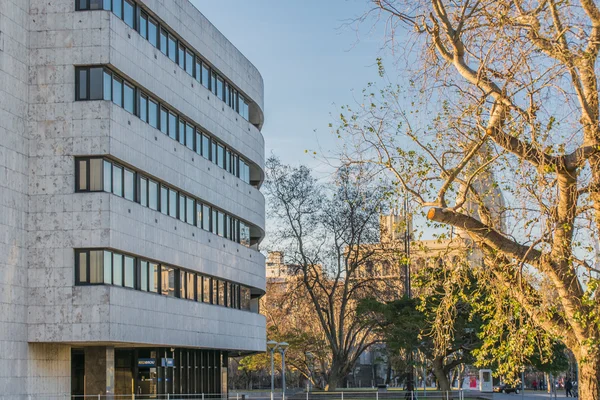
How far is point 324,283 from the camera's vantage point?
6806 cm

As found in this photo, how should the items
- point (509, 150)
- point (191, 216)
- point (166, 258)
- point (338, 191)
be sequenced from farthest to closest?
1. point (338, 191)
2. point (191, 216)
3. point (166, 258)
4. point (509, 150)

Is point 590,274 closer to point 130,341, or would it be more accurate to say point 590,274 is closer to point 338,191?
point 130,341

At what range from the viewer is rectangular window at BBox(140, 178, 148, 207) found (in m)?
39.8

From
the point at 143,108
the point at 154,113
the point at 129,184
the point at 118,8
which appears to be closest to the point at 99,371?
the point at 129,184

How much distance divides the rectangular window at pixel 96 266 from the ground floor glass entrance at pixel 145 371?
3.81 meters

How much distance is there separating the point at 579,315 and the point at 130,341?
22.9m

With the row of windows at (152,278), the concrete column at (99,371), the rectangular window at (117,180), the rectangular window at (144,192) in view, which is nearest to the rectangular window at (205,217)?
the row of windows at (152,278)

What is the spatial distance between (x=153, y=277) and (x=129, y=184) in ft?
14.8

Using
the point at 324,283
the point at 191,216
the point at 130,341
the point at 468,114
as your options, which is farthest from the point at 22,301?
the point at 324,283

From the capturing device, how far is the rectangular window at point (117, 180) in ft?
121

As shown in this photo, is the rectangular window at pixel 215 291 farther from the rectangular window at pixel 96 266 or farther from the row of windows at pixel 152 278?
the rectangular window at pixel 96 266

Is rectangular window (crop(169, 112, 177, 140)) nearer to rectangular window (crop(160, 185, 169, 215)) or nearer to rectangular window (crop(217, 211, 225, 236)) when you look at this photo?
rectangular window (crop(160, 185, 169, 215))

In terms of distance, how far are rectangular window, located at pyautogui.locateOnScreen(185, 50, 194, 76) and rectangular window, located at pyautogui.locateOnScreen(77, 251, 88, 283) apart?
1330 cm

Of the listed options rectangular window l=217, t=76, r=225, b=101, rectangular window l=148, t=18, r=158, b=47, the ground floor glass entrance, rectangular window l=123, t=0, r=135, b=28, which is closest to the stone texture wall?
the ground floor glass entrance
